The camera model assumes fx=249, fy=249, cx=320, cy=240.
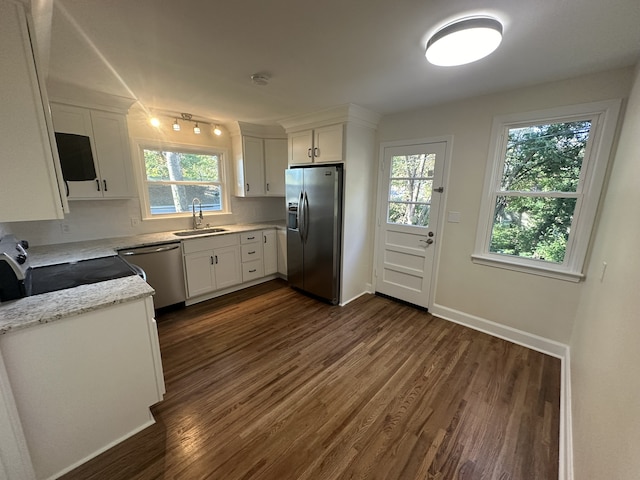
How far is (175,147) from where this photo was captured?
3449mm

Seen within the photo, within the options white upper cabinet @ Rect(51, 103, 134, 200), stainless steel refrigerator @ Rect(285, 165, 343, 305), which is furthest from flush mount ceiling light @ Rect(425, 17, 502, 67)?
white upper cabinet @ Rect(51, 103, 134, 200)

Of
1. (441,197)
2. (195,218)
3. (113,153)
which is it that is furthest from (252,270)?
(441,197)

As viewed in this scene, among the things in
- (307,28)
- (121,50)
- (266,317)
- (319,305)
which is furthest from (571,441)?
(121,50)

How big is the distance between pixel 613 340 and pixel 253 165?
402cm

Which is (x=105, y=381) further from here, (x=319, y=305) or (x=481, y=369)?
(x=481, y=369)

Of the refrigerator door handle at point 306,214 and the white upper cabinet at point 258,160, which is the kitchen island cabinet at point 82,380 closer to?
the refrigerator door handle at point 306,214

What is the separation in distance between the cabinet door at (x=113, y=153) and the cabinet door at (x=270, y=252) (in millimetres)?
1777

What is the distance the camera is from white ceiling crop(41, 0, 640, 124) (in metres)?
1.28

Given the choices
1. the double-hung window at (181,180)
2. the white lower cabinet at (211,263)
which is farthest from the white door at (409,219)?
the double-hung window at (181,180)

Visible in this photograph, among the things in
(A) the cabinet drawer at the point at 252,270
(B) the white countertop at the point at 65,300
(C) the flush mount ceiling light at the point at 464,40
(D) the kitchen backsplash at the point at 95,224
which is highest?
(C) the flush mount ceiling light at the point at 464,40

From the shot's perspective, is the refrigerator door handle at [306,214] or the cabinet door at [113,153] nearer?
the cabinet door at [113,153]

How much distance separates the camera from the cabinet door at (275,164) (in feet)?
13.2

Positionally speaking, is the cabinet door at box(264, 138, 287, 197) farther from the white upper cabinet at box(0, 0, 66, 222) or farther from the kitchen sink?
the white upper cabinet at box(0, 0, 66, 222)

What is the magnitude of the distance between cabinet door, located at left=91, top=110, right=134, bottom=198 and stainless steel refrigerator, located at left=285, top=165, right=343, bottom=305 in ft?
6.20
